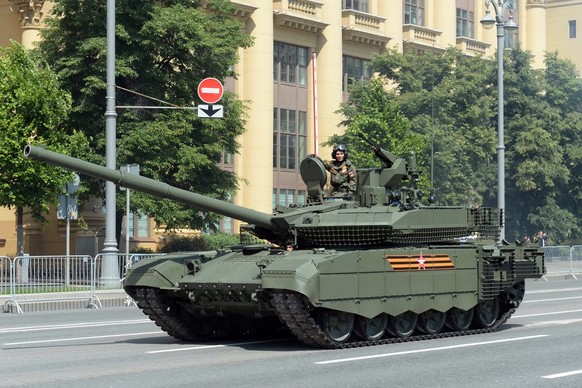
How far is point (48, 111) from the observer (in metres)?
33.9

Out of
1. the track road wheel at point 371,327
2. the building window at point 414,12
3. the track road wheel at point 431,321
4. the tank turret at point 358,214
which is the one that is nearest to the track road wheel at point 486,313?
the track road wheel at point 431,321

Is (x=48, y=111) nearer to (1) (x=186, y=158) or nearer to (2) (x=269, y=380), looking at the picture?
(1) (x=186, y=158)

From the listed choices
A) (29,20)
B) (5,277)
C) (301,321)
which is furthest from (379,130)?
(301,321)

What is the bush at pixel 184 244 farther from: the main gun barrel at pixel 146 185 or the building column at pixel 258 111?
the main gun barrel at pixel 146 185

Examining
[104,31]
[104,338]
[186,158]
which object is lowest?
[104,338]

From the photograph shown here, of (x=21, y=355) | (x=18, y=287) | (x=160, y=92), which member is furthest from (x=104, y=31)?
(x=21, y=355)

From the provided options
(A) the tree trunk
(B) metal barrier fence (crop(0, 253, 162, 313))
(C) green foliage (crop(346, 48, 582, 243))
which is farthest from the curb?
(C) green foliage (crop(346, 48, 582, 243))

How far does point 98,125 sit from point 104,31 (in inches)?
113

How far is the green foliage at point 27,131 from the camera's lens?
33375 mm

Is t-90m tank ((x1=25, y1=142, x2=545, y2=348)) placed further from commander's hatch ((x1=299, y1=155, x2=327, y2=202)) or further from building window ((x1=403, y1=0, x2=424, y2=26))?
building window ((x1=403, y1=0, x2=424, y2=26))

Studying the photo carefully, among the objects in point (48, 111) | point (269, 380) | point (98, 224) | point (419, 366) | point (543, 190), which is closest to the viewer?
point (269, 380)

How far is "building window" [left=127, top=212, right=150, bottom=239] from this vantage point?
1859 inches

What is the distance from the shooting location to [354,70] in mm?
59688

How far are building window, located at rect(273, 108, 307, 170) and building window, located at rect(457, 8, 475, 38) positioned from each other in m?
15.3
